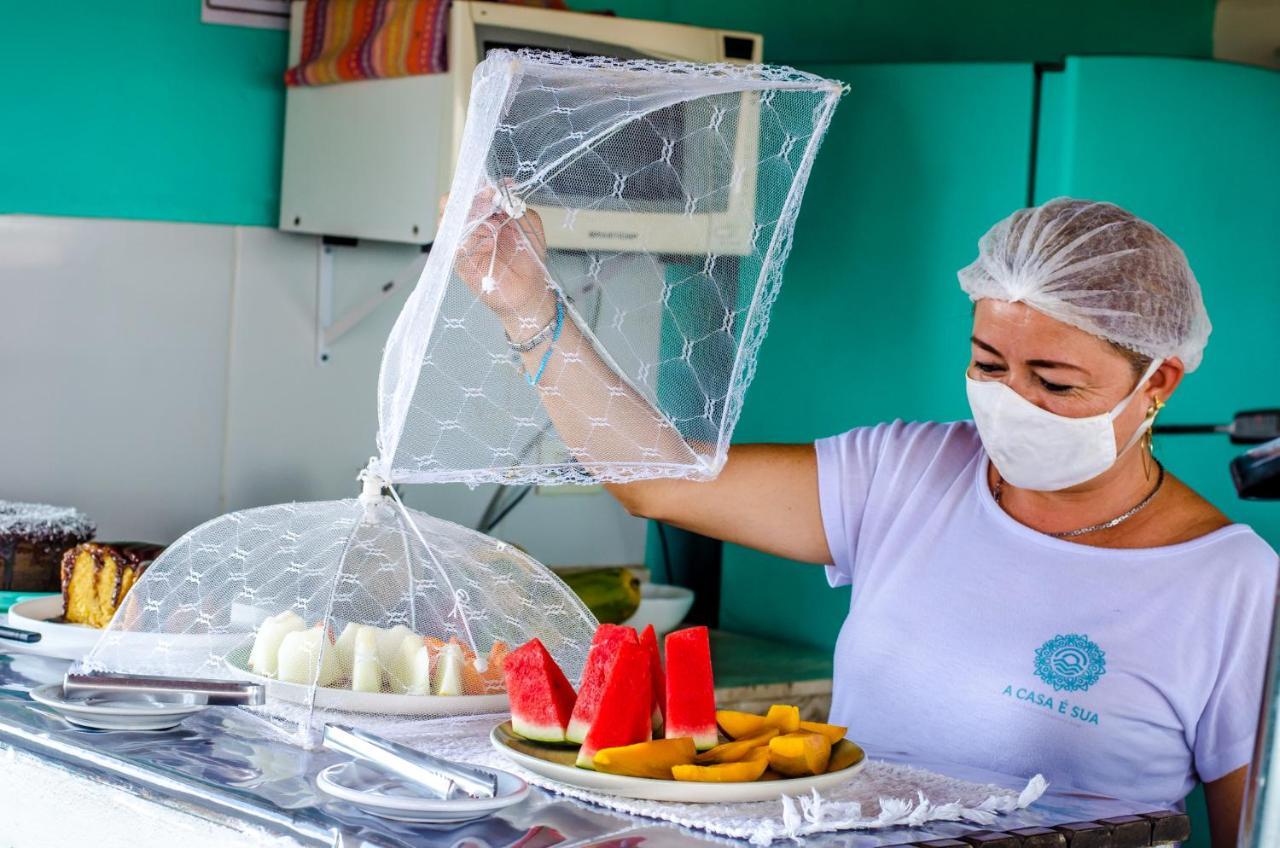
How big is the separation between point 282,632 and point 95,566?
44cm

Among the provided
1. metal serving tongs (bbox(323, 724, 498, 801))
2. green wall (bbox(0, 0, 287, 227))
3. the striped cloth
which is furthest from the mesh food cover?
green wall (bbox(0, 0, 287, 227))

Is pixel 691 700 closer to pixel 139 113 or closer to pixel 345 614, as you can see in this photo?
pixel 345 614

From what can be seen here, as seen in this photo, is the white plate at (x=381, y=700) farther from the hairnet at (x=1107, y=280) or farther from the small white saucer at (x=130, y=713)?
the hairnet at (x=1107, y=280)

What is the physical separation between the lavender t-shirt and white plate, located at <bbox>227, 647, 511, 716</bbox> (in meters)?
0.42

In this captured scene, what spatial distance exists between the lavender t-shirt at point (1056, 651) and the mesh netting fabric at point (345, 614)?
13.6 inches

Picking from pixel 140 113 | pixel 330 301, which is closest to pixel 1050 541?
pixel 330 301

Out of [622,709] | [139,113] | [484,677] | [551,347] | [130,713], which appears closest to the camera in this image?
[622,709]

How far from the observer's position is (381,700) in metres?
→ 1.43

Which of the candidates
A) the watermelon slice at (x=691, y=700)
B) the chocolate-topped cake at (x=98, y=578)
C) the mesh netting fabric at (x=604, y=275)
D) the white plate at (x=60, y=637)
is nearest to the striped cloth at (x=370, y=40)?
the mesh netting fabric at (x=604, y=275)

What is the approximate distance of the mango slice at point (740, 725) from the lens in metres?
1.32

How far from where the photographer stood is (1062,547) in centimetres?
172

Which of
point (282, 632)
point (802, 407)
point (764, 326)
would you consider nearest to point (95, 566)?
point (282, 632)

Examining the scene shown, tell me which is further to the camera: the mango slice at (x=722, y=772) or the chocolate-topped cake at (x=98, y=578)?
the chocolate-topped cake at (x=98, y=578)

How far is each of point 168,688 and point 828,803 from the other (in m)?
0.57
